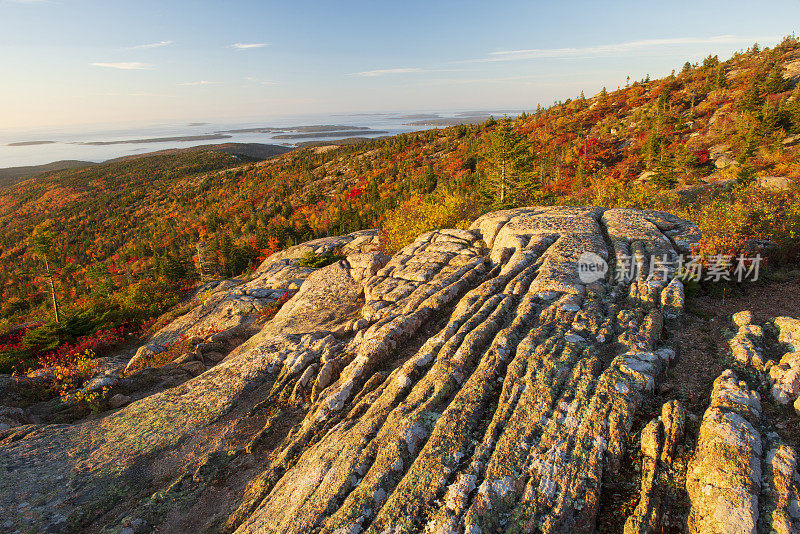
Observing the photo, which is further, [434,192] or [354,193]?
[354,193]

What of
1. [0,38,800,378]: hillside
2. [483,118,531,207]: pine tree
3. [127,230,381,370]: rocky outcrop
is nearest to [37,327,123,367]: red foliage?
[0,38,800,378]: hillside

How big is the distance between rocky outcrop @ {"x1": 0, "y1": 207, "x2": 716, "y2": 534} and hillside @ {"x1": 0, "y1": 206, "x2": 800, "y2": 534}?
0.14 ft

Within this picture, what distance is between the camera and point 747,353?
23.1 feet

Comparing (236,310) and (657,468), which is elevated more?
(657,468)

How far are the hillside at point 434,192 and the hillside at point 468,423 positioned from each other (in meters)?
6.27

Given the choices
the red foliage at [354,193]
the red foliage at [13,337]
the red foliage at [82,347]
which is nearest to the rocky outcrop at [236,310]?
the red foliage at [82,347]

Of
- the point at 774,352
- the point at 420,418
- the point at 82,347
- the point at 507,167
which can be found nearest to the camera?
the point at 420,418

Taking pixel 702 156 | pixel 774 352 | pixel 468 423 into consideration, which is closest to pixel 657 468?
pixel 468 423

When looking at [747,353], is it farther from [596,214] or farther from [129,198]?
[129,198]

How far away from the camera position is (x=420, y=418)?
21.9ft

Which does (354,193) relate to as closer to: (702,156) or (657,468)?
(702,156)

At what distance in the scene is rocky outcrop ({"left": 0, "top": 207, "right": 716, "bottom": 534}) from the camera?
5441 mm

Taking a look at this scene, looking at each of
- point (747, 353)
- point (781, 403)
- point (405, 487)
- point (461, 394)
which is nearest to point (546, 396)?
point (461, 394)

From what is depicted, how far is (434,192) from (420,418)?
5279 centimetres
